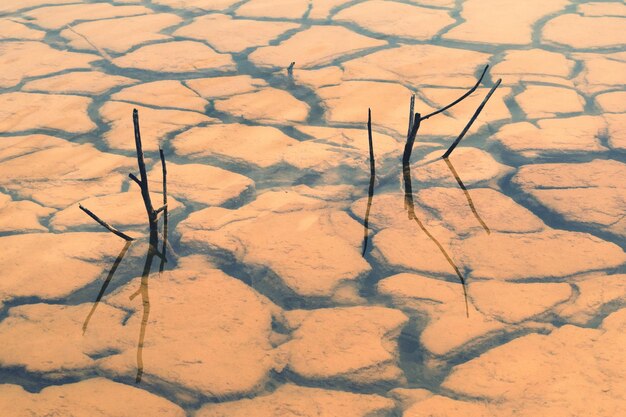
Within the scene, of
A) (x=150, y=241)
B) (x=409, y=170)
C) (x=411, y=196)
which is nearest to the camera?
(x=150, y=241)

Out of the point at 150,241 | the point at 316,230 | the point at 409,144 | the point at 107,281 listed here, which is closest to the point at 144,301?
the point at 107,281

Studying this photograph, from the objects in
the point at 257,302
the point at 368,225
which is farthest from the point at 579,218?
the point at 257,302

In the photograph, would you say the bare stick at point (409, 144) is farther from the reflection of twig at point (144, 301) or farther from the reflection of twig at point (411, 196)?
the reflection of twig at point (144, 301)

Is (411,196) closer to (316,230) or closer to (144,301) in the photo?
(316,230)

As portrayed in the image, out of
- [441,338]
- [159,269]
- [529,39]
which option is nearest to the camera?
[441,338]

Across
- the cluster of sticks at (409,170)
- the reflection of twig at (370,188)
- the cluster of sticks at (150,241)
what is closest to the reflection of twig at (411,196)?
the cluster of sticks at (409,170)

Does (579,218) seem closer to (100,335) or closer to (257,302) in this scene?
(257,302)

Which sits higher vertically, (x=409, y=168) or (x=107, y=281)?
(x=409, y=168)

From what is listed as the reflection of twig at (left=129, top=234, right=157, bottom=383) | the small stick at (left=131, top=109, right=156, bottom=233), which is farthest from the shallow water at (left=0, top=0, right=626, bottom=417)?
the small stick at (left=131, top=109, right=156, bottom=233)
